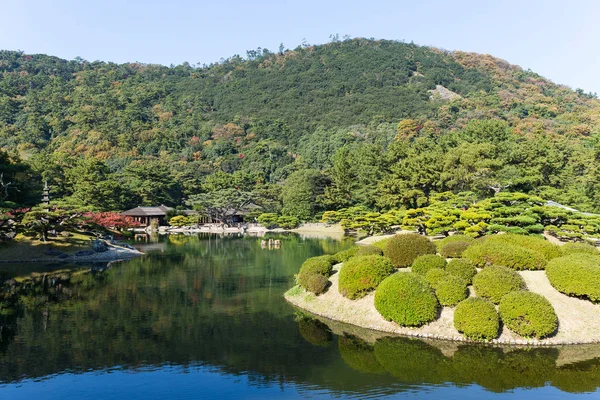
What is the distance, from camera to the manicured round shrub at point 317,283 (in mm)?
20156

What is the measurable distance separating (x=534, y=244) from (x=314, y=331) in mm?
10171

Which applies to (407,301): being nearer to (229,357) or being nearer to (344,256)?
(229,357)

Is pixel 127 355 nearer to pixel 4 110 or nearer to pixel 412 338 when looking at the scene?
pixel 412 338

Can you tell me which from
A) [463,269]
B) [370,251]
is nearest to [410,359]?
[463,269]

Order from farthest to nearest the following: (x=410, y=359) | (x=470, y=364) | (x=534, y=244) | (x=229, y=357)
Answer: (x=534, y=244) → (x=229, y=357) → (x=410, y=359) → (x=470, y=364)

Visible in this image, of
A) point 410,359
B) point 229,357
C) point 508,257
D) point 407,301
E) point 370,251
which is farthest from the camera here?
point 370,251

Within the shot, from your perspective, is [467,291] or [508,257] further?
[508,257]

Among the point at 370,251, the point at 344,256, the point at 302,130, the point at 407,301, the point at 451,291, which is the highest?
the point at 302,130

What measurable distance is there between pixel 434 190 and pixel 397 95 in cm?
9481

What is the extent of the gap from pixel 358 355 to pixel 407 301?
2.89 meters

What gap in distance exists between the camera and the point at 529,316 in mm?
15086

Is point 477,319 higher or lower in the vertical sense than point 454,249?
lower

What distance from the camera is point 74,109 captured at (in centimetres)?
12575

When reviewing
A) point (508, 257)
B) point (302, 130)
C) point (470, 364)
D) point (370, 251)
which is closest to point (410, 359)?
point (470, 364)
